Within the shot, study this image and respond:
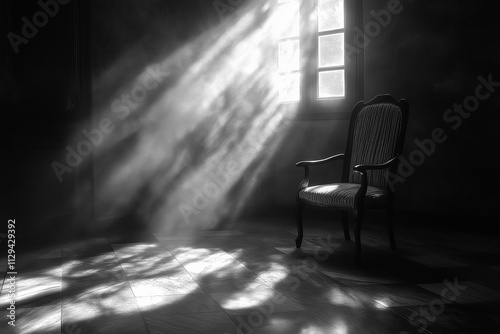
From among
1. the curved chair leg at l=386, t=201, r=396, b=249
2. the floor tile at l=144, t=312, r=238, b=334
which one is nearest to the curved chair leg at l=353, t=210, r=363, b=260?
the curved chair leg at l=386, t=201, r=396, b=249

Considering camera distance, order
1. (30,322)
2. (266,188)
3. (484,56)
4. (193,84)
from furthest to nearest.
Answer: (266,188) < (193,84) < (484,56) < (30,322)

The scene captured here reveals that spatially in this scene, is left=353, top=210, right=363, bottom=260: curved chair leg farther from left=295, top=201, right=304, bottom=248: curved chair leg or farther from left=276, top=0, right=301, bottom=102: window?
left=276, top=0, right=301, bottom=102: window

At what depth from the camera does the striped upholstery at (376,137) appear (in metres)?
3.79

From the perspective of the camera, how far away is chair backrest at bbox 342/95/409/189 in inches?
148

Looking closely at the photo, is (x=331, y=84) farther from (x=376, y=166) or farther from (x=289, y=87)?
(x=376, y=166)

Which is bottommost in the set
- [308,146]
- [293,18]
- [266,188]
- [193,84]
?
[266,188]

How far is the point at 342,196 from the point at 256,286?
3.27ft

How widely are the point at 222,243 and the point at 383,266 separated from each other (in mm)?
1354

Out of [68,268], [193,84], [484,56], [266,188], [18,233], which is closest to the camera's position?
[68,268]

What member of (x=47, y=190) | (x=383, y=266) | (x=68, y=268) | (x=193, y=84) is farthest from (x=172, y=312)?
(x=193, y=84)

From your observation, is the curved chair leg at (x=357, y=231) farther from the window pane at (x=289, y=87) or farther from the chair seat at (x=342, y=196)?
the window pane at (x=289, y=87)

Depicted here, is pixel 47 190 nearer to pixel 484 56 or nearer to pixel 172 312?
pixel 172 312

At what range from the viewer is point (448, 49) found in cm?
483

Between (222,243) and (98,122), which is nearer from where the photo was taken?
(222,243)
